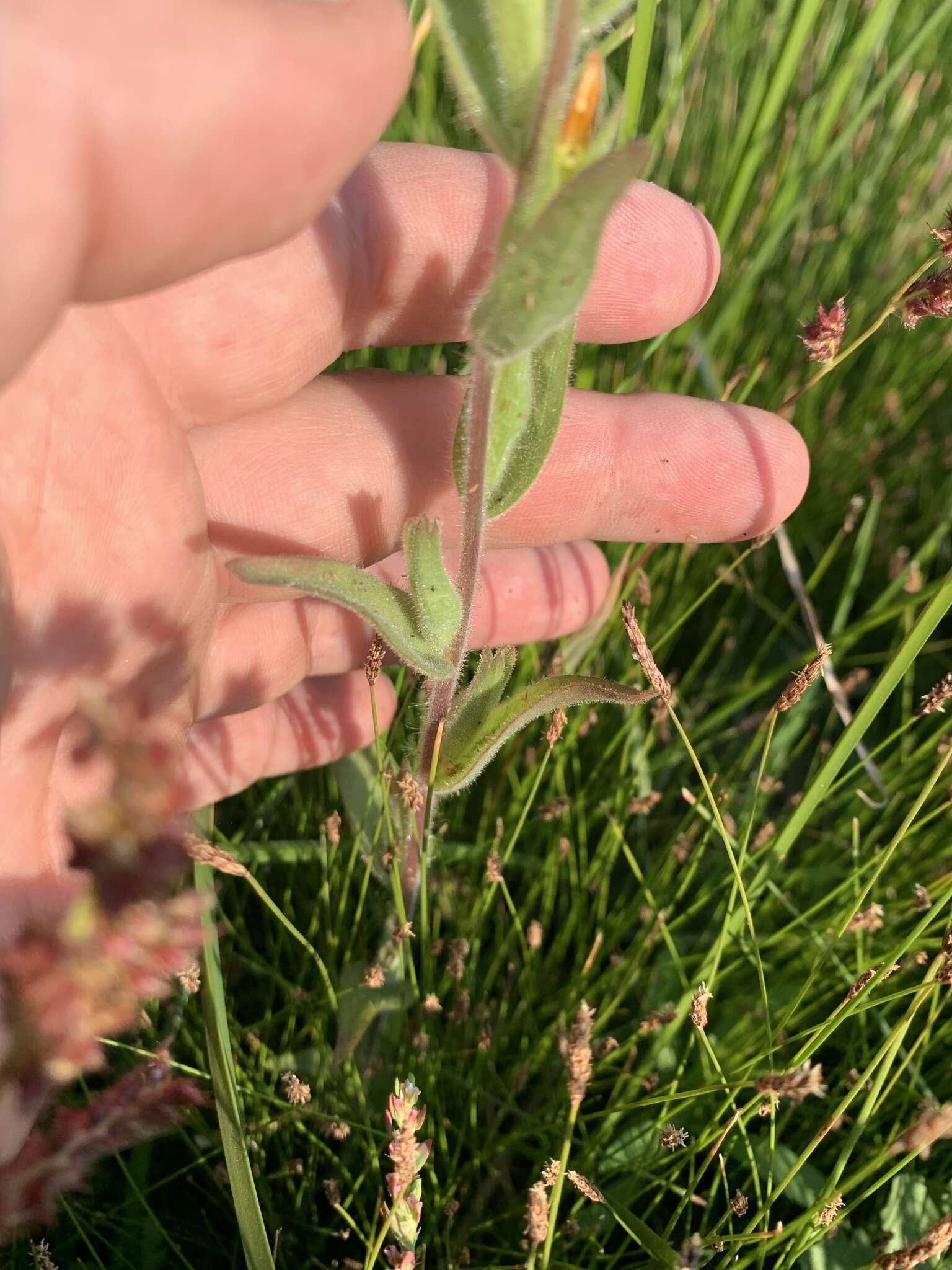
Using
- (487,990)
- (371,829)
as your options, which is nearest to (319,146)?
(371,829)

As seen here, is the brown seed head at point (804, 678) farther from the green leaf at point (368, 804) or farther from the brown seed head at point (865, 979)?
the green leaf at point (368, 804)

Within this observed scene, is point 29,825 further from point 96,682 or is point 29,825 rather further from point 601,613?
point 601,613

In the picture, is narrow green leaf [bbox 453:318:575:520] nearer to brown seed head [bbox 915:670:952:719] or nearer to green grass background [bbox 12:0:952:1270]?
green grass background [bbox 12:0:952:1270]

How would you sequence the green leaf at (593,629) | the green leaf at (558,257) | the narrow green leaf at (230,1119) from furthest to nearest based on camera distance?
the green leaf at (593,629) < the narrow green leaf at (230,1119) < the green leaf at (558,257)

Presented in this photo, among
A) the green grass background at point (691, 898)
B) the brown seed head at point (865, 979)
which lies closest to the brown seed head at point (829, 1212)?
the green grass background at point (691, 898)

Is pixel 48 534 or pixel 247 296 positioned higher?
pixel 247 296

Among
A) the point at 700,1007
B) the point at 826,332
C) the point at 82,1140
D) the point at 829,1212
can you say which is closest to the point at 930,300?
the point at 826,332

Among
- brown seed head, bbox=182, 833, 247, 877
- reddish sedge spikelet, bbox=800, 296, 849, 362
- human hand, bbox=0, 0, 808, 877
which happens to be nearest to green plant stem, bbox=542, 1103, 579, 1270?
brown seed head, bbox=182, 833, 247, 877
